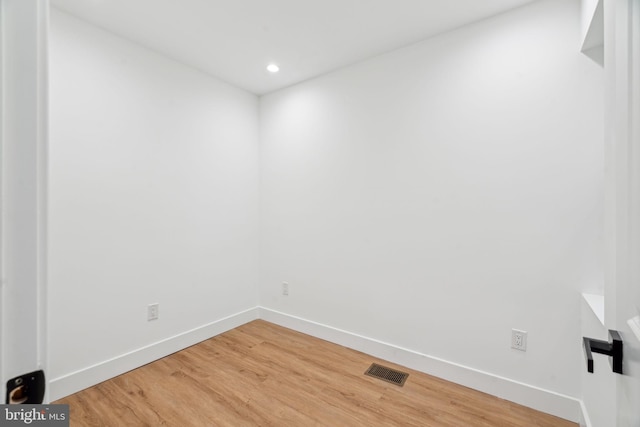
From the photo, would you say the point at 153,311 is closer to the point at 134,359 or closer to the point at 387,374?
the point at 134,359

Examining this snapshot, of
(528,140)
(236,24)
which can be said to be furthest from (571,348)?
(236,24)

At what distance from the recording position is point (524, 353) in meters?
1.89

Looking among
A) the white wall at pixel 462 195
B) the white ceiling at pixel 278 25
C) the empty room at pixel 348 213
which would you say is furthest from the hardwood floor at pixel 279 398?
the white ceiling at pixel 278 25

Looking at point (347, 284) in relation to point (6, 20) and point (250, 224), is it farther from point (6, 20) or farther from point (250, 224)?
point (6, 20)

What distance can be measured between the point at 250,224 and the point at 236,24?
76.0 inches

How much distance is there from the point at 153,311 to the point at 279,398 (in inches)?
51.4

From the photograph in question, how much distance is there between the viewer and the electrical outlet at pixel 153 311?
2.41 m

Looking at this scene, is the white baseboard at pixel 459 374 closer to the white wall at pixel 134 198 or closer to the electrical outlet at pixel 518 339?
the electrical outlet at pixel 518 339

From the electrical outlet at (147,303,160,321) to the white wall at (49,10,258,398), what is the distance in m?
0.04

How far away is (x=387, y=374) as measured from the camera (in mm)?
2221

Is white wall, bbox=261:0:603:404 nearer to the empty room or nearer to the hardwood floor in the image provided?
the empty room

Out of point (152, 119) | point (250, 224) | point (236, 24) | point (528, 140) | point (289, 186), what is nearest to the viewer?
point (528, 140)

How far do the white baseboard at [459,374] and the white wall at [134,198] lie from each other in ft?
3.48

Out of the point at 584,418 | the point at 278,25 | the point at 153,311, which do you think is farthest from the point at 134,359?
the point at 584,418
